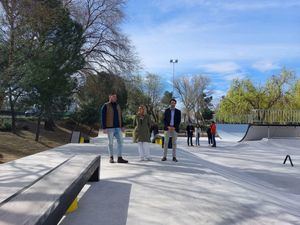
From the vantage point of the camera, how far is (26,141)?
25.3 m

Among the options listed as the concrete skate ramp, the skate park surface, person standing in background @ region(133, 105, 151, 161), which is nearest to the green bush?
the concrete skate ramp

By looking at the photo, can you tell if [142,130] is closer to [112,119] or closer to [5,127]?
[112,119]

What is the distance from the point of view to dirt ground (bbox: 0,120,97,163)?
1829cm

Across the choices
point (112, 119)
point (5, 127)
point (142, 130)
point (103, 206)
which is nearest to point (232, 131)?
point (5, 127)

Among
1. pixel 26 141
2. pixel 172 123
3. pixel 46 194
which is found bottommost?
pixel 26 141

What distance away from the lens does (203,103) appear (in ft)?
294

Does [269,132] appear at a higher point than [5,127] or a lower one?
higher

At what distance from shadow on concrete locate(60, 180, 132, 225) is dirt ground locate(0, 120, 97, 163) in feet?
28.6

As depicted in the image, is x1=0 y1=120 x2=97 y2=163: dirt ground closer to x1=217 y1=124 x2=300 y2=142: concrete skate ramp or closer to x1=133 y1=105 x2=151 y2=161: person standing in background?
x1=133 y1=105 x2=151 y2=161: person standing in background

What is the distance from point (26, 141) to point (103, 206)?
2087 centimetres

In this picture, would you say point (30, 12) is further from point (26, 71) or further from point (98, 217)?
point (98, 217)

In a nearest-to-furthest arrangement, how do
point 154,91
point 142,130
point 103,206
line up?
point 103,206
point 142,130
point 154,91

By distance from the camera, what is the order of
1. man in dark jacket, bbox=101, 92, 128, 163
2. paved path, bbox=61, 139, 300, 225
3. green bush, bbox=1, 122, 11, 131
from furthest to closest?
→ 1. green bush, bbox=1, 122, 11, 131
2. man in dark jacket, bbox=101, 92, 128, 163
3. paved path, bbox=61, 139, 300, 225

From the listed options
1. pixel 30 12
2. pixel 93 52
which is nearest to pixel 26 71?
pixel 30 12
